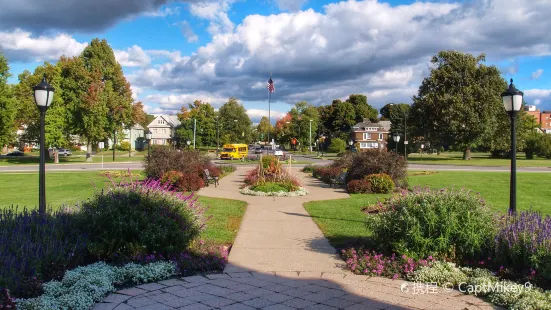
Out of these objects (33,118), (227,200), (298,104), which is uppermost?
(298,104)

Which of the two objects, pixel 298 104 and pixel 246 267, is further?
pixel 298 104

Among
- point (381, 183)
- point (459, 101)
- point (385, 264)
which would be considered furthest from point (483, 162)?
point (385, 264)

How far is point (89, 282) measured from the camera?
500 cm

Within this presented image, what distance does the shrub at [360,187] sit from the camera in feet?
55.3

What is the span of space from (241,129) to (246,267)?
80.5 meters

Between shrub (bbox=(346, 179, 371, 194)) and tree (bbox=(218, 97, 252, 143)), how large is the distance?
216 ft

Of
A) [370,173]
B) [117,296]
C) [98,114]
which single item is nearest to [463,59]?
[370,173]

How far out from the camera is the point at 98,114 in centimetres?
4697

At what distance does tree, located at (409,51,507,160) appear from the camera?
4612cm

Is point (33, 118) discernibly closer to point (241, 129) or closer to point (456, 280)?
point (241, 129)

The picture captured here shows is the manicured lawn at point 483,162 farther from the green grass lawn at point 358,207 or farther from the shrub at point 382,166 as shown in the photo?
the shrub at point 382,166

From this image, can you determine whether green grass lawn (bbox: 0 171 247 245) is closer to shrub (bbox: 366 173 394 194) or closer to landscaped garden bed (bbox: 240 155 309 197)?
landscaped garden bed (bbox: 240 155 309 197)

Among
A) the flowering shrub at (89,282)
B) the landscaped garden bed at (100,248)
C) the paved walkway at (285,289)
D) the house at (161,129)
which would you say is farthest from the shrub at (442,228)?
the house at (161,129)

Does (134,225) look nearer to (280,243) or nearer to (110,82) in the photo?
(280,243)
